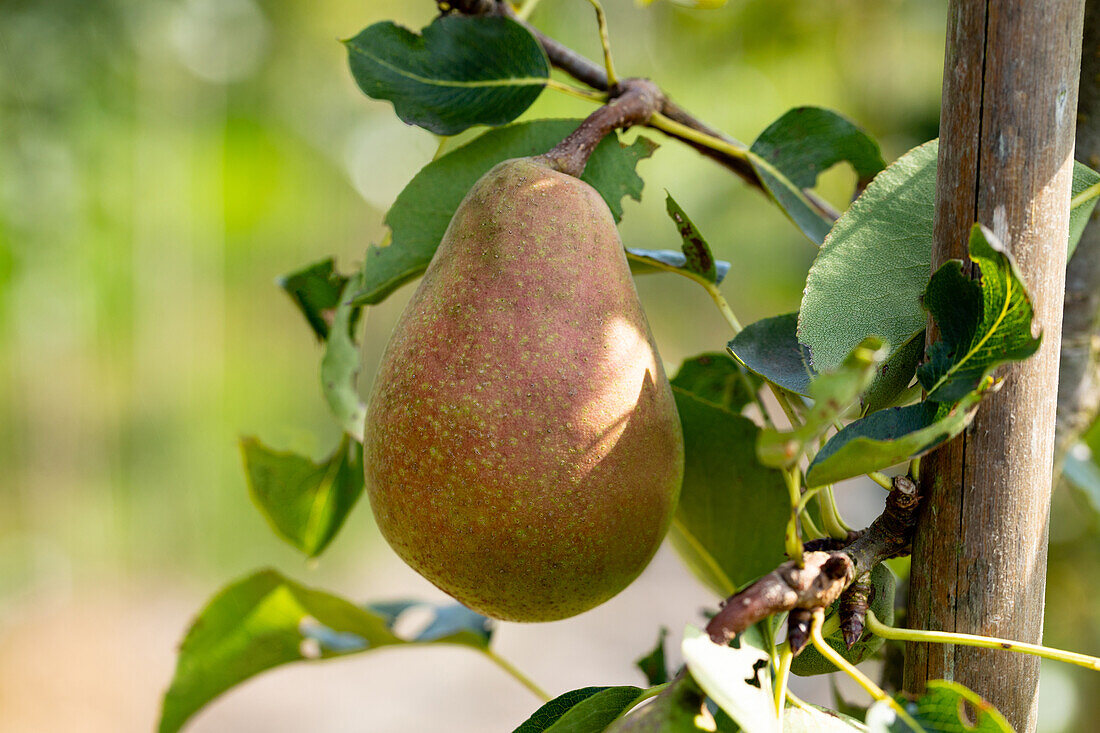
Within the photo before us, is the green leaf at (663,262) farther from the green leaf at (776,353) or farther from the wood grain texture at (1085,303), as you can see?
the wood grain texture at (1085,303)

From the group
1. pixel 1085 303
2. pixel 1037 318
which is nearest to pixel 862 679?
pixel 1037 318

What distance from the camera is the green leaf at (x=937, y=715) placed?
0.92ft

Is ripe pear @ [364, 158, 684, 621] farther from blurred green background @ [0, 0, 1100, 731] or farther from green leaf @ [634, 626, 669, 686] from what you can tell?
blurred green background @ [0, 0, 1100, 731]

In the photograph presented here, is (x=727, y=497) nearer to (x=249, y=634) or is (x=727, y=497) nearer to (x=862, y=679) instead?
(x=862, y=679)

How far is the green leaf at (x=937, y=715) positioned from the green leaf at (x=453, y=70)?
0.31m

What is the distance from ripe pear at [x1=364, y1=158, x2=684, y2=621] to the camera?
0.34 m

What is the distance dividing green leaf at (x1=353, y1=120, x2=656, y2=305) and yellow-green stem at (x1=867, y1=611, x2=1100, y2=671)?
0.77 ft

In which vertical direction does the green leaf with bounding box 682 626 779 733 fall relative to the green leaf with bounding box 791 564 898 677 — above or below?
above

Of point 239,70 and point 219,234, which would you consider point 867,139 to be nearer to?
point 219,234

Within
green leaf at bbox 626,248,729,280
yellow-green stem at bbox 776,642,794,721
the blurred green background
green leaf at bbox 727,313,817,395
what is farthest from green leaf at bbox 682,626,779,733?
the blurred green background

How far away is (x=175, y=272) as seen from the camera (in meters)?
3.72

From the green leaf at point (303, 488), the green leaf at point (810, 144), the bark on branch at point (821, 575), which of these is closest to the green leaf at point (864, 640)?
the bark on branch at point (821, 575)

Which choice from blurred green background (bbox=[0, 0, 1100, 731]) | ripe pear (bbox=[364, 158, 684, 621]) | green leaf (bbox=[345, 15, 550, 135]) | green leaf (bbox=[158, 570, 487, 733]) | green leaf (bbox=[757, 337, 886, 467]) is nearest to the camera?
green leaf (bbox=[757, 337, 886, 467])

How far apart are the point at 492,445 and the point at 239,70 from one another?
12.9 feet
